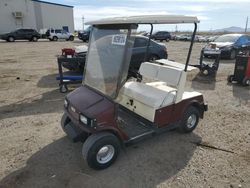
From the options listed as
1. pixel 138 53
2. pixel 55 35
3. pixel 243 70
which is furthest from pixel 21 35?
pixel 243 70

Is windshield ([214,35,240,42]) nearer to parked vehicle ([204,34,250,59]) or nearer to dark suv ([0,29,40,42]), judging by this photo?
parked vehicle ([204,34,250,59])

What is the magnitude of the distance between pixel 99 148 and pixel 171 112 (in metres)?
1.41

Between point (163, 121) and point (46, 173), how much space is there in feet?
6.39

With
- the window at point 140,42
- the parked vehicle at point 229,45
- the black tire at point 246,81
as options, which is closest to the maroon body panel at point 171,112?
the black tire at point 246,81

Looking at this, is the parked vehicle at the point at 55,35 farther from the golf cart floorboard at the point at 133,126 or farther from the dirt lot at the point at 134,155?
the golf cart floorboard at the point at 133,126

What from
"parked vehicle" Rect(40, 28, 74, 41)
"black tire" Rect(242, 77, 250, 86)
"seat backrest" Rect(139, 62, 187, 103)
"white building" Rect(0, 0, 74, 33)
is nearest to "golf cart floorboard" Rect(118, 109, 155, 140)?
"seat backrest" Rect(139, 62, 187, 103)

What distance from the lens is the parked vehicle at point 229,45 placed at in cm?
1292

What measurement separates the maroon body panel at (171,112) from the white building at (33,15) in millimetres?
39034

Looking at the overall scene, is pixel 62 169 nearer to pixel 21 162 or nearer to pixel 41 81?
pixel 21 162

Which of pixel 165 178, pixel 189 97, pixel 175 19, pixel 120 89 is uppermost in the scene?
pixel 175 19

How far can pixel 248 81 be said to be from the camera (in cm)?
752

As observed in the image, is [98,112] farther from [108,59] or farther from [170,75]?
[170,75]

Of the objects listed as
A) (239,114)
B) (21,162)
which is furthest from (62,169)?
(239,114)

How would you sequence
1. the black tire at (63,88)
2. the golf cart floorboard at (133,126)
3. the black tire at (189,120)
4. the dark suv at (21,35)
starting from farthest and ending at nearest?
the dark suv at (21,35), the black tire at (63,88), the black tire at (189,120), the golf cart floorboard at (133,126)
